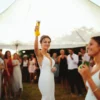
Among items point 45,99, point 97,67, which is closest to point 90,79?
point 97,67

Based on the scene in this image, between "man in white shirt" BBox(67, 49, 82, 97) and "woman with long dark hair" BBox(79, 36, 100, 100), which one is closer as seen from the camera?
"woman with long dark hair" BBox(79, 36, 100, 100)

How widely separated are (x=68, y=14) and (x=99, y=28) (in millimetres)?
1013

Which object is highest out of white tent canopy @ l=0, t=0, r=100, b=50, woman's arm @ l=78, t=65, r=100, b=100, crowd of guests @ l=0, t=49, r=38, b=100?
white tent canopy @ l=0, t=0, r=100, b=50

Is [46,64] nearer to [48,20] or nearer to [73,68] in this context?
[48,20]

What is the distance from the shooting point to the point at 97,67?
271cm

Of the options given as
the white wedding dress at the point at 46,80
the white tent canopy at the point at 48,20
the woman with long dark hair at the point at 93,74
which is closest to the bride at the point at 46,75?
the white wedding dress at the point at 46,80

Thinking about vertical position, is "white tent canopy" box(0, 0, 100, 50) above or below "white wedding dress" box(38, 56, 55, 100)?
above

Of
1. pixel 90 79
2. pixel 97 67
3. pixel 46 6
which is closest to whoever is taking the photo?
pixel 90 79

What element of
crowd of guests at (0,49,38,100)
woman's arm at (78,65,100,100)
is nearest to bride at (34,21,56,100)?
woman's arm at (78,65,100,100)

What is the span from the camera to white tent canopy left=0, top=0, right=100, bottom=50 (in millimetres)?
8734

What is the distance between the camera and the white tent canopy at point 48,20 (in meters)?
8.73

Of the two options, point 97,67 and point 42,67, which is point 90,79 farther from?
point 42,67

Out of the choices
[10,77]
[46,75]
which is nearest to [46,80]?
[46,75]

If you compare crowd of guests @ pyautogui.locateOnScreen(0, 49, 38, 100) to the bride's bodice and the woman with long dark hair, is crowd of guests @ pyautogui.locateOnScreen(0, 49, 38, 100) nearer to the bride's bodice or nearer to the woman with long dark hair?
the bride's bodice
